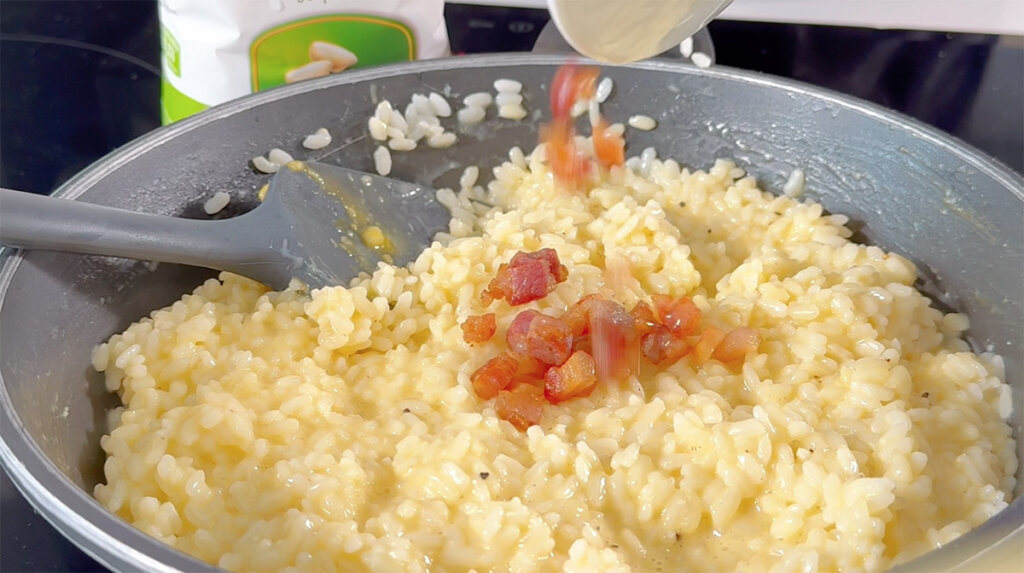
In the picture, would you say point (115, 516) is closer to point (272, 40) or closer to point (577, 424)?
point (577, 424)

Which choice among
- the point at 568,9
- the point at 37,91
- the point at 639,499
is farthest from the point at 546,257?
the point at 37,91

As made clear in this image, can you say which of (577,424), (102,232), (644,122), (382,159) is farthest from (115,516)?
(644,122)

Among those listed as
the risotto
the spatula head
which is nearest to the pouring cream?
the risotto

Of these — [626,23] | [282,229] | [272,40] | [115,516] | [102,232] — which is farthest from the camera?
[272,40]

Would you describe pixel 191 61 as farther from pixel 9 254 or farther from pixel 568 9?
pixel 568 9

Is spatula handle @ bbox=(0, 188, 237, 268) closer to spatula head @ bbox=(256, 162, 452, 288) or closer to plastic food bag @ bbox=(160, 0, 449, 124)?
spatula head @ bbox=(256, 162, 452, 288)

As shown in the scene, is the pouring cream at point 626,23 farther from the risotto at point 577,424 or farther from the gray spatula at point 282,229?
the gray spatula at point 282,229

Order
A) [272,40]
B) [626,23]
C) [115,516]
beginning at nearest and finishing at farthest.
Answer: [115,516] → [626,23] → [272,40]
